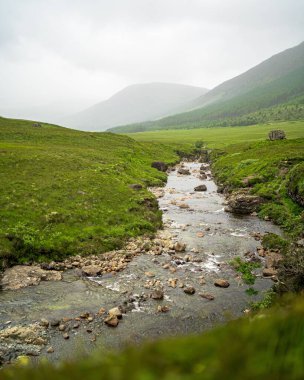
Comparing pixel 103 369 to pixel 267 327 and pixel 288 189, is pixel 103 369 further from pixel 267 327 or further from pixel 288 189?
pixel 288 189

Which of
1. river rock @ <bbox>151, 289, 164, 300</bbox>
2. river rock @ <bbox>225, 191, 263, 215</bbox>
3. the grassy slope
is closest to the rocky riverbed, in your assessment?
river rock @ <bbox>151, 289, 164, 300</bbox>

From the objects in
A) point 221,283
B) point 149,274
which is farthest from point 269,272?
point 149,274

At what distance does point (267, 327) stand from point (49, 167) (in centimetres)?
4214

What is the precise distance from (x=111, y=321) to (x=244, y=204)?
79.3ft

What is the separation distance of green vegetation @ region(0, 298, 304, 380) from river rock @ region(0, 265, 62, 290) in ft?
53.8

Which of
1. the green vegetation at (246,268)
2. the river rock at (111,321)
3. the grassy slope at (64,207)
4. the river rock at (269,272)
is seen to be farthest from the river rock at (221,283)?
the grassy slope at (64,207)

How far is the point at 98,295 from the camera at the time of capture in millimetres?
17500

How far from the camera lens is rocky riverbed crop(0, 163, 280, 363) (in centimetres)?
1398

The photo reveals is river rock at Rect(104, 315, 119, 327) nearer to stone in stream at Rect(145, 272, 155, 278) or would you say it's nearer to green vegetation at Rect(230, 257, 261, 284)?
stone in stream at Rect(145, 272, 155, 278)

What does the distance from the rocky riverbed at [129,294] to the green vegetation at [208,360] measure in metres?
10.7

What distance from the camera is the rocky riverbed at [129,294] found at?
45.9 feet

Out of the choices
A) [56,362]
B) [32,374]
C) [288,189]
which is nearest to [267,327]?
[32,374]

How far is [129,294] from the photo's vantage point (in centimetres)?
1759

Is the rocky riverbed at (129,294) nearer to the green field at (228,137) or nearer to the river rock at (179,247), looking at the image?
the river rock at (179,247)
